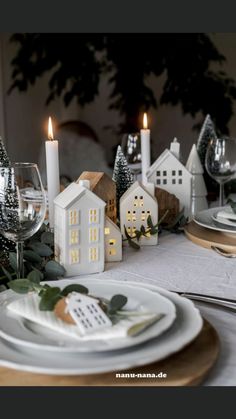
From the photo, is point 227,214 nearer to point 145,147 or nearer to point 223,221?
point 223,221

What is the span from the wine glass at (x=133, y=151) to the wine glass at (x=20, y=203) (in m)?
0.78

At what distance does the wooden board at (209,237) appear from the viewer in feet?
3.72

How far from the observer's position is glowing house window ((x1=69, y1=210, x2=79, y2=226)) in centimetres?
98

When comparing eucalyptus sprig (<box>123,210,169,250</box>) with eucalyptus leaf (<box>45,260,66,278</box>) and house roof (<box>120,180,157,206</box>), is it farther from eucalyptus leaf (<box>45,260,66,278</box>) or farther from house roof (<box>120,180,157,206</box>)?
eucalyptus leaf (<box>45,260,66,278</box>)

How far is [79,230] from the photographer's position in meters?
0.99

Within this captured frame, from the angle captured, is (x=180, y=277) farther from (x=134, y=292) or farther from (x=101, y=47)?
(x=101, y=47)

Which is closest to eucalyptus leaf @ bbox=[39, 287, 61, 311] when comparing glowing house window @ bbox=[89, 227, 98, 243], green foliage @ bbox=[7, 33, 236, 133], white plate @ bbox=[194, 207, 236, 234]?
glowing house window @ bbox=[89, 227, 98, 243]

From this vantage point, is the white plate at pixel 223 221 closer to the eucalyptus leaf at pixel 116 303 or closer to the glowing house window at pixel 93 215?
the glowing house window at pixel 93 215

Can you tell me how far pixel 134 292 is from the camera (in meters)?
0.79

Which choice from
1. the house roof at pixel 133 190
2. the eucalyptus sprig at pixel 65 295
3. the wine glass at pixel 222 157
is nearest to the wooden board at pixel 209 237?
the house roof at pixel 133 190

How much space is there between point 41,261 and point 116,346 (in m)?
0.41

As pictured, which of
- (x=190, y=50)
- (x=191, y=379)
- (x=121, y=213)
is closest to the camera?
(x=191, y=379)

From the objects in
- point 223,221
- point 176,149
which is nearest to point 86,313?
point 223,221

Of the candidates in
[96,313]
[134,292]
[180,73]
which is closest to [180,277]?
[134,292]
